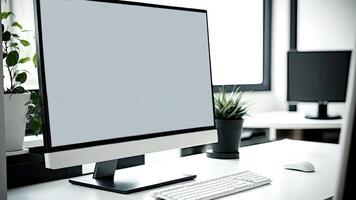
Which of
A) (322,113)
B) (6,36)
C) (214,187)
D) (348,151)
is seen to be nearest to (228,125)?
(214,187)

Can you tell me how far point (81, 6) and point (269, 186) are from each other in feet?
2.07

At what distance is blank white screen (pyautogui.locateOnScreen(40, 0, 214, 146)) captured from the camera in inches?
41.1

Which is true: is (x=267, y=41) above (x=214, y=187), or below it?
above

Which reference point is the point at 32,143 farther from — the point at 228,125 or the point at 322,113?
the point at 322,113

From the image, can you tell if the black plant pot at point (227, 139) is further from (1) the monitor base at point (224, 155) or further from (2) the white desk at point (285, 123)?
(2) the white desk at point (285, 123)

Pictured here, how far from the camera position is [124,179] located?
1243 millimetres

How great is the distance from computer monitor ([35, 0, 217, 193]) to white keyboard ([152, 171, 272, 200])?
0.10m

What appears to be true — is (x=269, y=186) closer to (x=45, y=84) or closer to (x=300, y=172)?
(x=300, y=172)

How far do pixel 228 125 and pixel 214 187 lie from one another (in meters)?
0.44

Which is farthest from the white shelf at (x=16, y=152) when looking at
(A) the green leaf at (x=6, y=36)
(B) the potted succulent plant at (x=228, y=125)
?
(B) the potted succulent plant at (x=228, y=125)

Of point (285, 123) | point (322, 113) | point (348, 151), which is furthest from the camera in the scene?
point (322, 113)

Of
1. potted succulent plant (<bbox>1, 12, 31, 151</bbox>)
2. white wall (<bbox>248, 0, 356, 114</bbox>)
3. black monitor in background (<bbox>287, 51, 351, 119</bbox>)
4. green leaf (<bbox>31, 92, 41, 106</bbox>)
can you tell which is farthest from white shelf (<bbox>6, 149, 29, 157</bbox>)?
white wall (<bbox>248, 0, 356, 114</bbox>)

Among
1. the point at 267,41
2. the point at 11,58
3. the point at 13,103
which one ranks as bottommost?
the point at 13,103

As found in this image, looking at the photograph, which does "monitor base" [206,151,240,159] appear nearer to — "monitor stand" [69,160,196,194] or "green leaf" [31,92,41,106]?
"monitor stand" [69,160,196,194]
